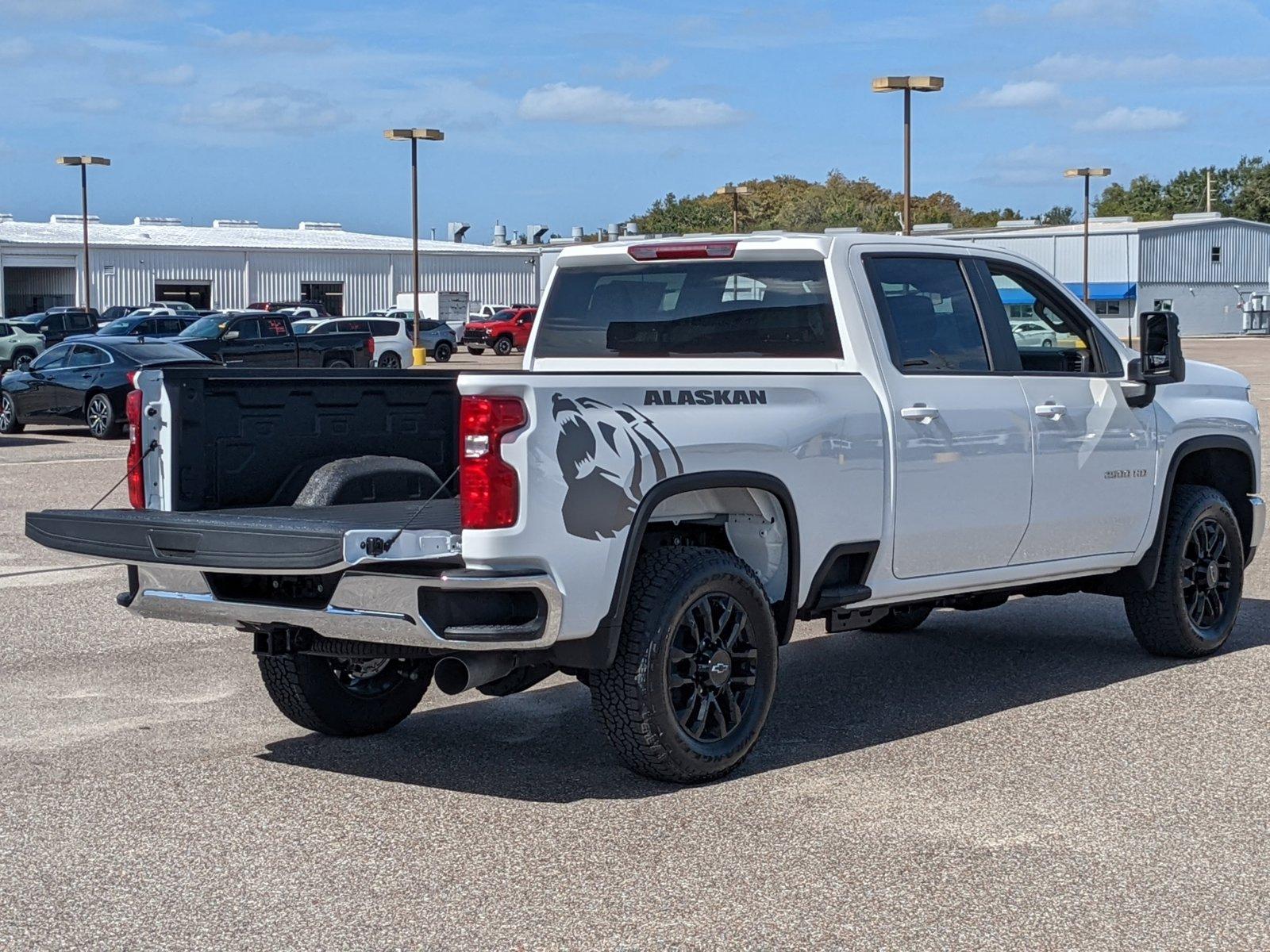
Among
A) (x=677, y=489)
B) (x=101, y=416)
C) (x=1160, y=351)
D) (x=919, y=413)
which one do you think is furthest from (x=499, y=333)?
(x=677, y=489)

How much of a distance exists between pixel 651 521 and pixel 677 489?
1.06 ft

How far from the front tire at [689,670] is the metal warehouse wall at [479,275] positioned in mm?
76518

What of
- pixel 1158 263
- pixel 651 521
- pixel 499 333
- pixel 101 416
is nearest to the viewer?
pixel 651 521

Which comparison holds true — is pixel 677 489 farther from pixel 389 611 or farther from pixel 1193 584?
pixel 1193 584

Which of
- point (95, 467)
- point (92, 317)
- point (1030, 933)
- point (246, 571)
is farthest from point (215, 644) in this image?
point (92, 317)

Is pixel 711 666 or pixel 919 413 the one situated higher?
pixel 919 413

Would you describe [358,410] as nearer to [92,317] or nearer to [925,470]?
[925,470]

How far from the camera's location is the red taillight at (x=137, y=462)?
6.41m

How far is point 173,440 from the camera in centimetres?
624

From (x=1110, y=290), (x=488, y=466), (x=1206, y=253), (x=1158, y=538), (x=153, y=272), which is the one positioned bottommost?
Answer: (x=1158, y=538)

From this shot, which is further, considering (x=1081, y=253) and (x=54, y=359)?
(x=1081, y=253)

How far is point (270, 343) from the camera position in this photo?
1344 inches

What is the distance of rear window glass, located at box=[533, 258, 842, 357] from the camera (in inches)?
275

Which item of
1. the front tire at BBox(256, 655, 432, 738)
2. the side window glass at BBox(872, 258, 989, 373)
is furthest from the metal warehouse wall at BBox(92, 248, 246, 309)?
the side window glass at BBox(872, 258, 989, 373)
